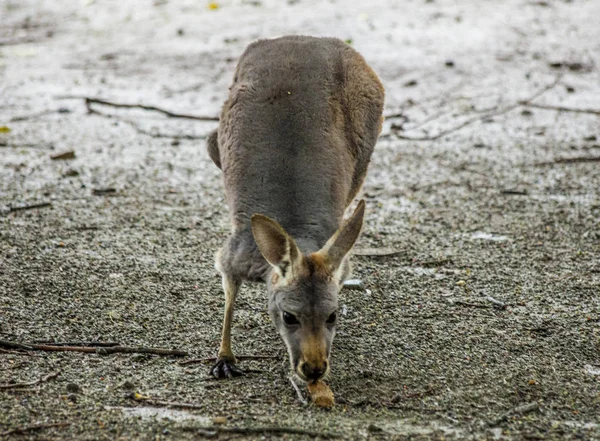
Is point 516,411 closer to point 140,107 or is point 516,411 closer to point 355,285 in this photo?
point 355,285

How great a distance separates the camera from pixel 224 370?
11.8ft

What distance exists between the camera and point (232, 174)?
4.03 m

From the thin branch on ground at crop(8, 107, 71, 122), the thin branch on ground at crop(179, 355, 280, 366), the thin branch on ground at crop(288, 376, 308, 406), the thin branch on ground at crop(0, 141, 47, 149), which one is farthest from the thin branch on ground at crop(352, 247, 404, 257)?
the thin branch on ground at crop(8, 107, 71, 122)

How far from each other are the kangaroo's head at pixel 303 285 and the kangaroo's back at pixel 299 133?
25 centimetres

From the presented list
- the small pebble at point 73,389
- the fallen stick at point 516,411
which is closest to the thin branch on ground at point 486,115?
the fallen stick at point 516,411

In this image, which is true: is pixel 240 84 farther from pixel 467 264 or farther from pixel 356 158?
pixel 467 264

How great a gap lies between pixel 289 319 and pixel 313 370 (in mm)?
248

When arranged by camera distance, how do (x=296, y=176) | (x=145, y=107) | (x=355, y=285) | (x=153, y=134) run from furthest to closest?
1. (x=145, y=107)
2. (x=153, y=134)
3. (x=355, y=285)
4. (x=296, y=176)

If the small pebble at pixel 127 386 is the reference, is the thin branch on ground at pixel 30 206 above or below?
below

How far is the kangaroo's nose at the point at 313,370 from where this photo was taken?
3248 mm

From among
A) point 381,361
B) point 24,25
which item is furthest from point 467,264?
point 24,25

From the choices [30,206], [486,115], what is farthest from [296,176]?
[486,115]

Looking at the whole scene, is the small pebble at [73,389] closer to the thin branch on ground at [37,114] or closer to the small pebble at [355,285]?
the small pebble at [355,285]

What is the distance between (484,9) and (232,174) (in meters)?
6.52
